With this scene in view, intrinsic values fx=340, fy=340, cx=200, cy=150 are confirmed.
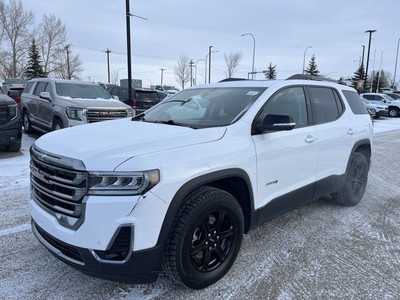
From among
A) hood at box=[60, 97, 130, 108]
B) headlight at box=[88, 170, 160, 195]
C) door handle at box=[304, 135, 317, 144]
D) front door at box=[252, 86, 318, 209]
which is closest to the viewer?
headlight at box=[88, 170, 160, 195]

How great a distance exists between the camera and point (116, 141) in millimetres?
2744

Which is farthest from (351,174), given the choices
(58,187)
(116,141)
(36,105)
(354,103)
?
(36,105)

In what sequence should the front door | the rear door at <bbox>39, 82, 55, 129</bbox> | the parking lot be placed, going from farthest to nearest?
the rear door at <bbox>39, 82, 55, 129</bbox> → the front door → the parking lot

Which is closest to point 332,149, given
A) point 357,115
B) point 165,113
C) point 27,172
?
point 357,115

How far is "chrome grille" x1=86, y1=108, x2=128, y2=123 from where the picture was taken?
8500 mm

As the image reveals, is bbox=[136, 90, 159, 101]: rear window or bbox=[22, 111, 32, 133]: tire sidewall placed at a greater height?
bbox=[136, 90, 159, 101]: rear window

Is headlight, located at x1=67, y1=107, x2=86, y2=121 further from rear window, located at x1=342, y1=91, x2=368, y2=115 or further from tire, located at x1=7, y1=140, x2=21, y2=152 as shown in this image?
rear window, located at x1=342, y1=91, x2=368, y2=115

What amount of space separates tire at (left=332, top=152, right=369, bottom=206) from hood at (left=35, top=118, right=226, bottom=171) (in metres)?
2.70

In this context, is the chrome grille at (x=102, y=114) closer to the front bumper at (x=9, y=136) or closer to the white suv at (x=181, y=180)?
the front bumper at (x=9, y=136)

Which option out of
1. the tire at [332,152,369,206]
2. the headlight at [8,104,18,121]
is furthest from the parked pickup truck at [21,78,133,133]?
the tire at [332,152,369,206]

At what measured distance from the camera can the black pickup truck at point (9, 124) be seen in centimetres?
758

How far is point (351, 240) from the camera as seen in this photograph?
155 inches

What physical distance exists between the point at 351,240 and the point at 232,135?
6.79 ft

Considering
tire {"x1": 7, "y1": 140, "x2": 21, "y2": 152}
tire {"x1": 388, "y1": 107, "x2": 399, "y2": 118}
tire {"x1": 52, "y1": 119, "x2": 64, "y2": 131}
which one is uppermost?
tire {"x1": 52, "y1": 119, "x2": 64, "y2": 131}
